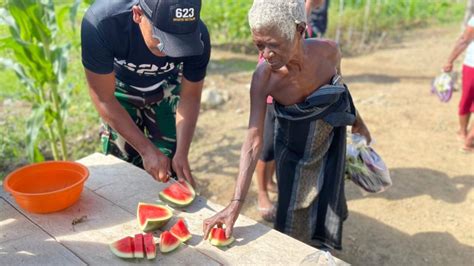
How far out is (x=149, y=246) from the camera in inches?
82.4

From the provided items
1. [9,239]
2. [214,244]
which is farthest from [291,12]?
[9,239]

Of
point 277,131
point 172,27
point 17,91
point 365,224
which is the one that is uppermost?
point 172,27

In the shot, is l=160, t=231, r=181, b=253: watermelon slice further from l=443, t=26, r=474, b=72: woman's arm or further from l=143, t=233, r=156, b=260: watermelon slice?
l=443, t=26, r=474, b=72: woman's arm

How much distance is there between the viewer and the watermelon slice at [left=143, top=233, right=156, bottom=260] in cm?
206

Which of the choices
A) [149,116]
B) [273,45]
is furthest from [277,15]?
[149,116]

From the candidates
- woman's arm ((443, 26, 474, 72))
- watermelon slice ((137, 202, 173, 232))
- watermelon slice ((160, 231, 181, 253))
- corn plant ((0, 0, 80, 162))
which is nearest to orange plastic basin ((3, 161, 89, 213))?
watermelon slice ((137, 202, 173, 232))

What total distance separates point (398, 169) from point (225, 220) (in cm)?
317

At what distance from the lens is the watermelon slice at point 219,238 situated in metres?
2.17

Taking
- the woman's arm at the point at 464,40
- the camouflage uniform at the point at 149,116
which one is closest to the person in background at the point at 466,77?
the woman's arm at the point at 464,40

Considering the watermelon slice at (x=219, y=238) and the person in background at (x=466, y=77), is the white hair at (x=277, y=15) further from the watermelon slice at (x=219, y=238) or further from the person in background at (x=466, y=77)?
the person in background at (x=466, y=77)

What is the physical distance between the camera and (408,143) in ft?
17.7

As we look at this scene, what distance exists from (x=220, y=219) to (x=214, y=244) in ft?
0.45

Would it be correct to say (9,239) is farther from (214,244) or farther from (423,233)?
(423,233)

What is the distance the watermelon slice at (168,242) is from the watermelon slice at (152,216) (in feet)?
0.34
